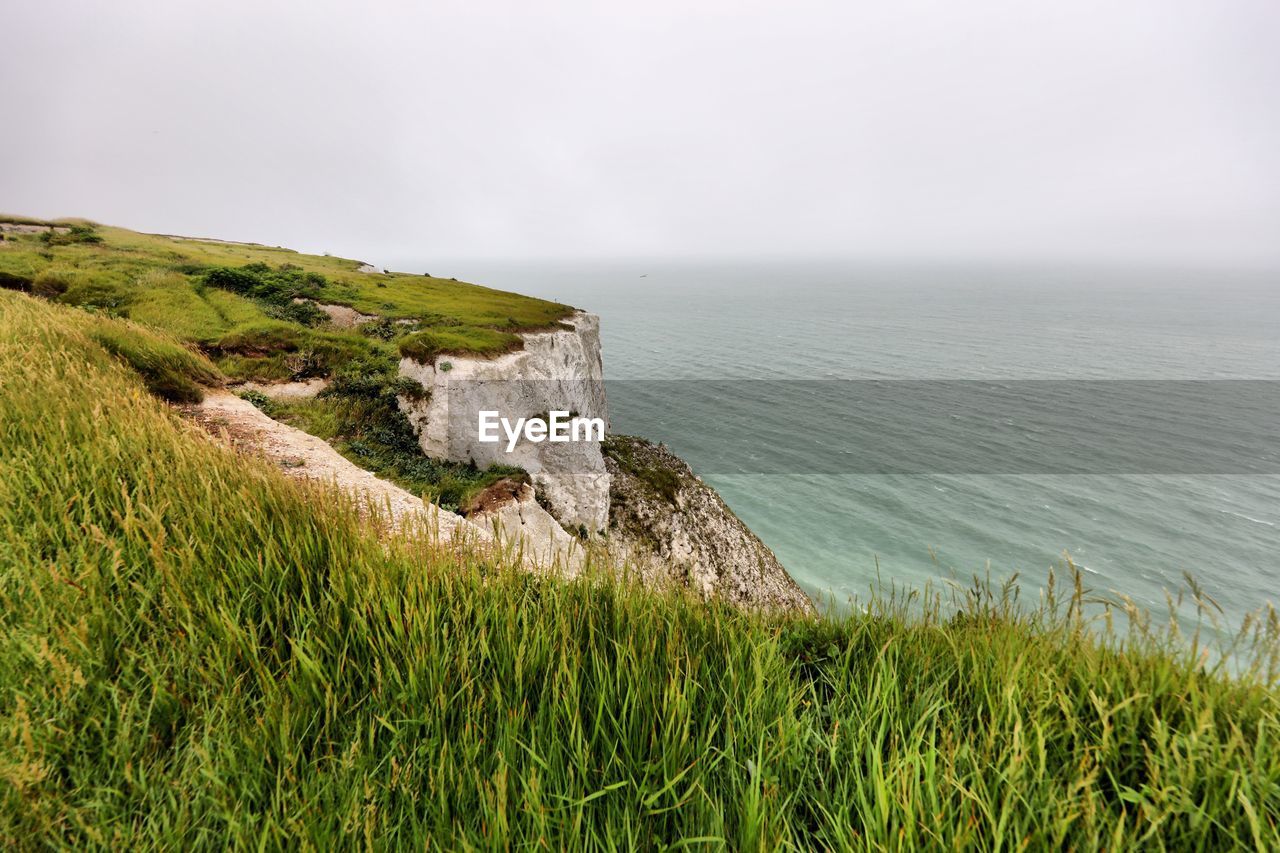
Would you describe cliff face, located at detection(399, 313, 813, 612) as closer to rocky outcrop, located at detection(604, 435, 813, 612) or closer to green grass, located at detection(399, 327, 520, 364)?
rocky outcrop, located at detection(604, 435, 813, 612)

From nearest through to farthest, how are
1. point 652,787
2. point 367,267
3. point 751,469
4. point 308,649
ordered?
1. point 652,787
2. point 308,649
3. point 367,267
4. point 751,469

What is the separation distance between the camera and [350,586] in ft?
9.81

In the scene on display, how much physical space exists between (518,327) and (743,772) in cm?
3150

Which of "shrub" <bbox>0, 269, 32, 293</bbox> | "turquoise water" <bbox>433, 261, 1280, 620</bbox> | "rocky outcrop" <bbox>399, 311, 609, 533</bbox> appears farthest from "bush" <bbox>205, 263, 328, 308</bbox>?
"turquoise water" <bbox>433, 261, 1280, 620</bbox>

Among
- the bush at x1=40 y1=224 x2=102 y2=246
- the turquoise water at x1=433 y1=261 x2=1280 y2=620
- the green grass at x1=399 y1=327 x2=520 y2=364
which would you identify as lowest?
the turquoise water at x1=433 y1=261 x2=1280 y2=620

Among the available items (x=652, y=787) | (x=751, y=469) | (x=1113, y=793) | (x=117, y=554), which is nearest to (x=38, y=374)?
(x=117, y=554)

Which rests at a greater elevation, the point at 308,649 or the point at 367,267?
the point at 367,267

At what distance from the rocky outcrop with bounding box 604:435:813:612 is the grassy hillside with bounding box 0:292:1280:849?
86.3 feet

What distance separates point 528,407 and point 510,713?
26139 mm

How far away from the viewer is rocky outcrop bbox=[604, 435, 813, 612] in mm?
31141

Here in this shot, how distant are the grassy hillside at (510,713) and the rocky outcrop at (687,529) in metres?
26.3

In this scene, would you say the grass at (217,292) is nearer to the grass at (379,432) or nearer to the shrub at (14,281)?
the shrub at (14,281)

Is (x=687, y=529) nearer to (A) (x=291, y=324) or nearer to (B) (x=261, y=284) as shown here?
(A) (x=291, y=324)

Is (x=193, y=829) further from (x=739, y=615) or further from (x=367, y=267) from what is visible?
(x=367, y=267)
